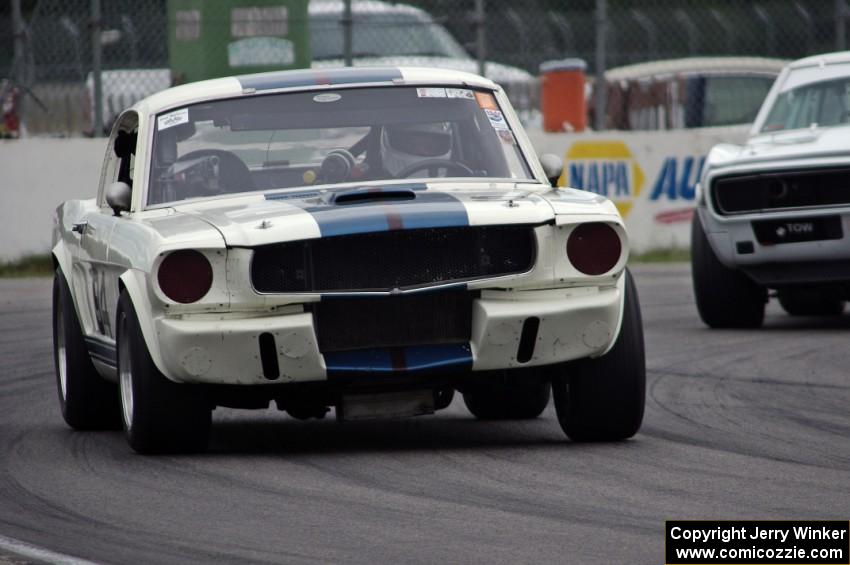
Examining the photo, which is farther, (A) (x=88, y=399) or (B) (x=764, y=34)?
(B) (x=764, y=34)

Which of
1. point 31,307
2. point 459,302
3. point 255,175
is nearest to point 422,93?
point 255,175

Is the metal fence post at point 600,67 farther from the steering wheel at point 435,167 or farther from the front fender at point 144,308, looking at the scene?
the front fender at point 144,308

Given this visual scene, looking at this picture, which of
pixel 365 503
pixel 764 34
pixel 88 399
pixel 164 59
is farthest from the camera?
pixel 764 34

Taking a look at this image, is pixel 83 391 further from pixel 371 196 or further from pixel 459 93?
pixel 459 93

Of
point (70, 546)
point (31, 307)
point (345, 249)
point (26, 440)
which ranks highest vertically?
point (345, 249)

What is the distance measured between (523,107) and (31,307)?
5.95 m

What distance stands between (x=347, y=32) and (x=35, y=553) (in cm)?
1193

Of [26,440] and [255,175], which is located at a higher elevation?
[255,175]

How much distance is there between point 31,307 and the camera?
13969 mm

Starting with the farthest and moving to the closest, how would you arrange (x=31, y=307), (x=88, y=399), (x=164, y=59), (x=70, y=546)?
(x=164, y=59) → (x=31, y=307) → (x=88, y=399) → (x=70, y=546)

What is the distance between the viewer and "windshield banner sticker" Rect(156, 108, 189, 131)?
7.51 m

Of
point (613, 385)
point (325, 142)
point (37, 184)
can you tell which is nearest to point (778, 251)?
point (325, 142)

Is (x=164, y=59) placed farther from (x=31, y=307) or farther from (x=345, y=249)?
(x=345, y=249)

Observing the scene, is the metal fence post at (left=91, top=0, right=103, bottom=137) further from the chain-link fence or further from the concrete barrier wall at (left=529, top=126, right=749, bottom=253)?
the concrete barrier wall at (left=529, top=126, right=749, bottom=253)
